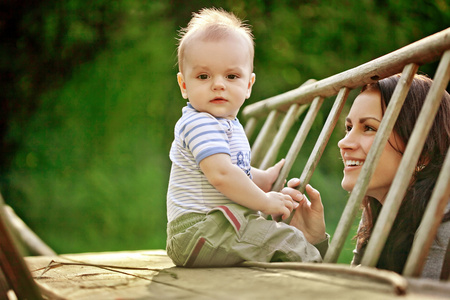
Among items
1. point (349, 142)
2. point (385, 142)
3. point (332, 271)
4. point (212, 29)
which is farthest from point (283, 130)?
point (332, 271)

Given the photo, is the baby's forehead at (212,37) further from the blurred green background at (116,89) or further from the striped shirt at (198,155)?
the blurred green background at (116,89)

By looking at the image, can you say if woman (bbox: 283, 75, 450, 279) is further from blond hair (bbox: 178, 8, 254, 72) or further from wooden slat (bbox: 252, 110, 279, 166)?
wooden slat (bbox: 252, 110, 279, 166)

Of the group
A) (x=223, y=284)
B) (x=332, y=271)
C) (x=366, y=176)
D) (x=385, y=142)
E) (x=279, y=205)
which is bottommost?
(x=223, y=284)

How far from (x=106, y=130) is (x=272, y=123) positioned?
2.66 meters

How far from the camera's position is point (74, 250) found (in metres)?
4.65

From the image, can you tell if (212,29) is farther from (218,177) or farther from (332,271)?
(332,271)

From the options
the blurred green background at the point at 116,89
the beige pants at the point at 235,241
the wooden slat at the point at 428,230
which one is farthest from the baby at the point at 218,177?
the blurred green background at the point at 116,89

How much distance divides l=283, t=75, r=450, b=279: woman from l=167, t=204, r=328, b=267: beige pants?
0.23 meters

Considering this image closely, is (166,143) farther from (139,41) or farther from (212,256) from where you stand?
(212,256)

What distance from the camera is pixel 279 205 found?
1595mm

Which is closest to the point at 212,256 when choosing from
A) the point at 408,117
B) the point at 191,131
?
the point at 191,131

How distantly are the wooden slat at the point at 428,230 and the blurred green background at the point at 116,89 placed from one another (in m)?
3.59

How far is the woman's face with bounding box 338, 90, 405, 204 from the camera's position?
1695 millimetres

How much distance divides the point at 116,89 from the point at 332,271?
394 centimetres
